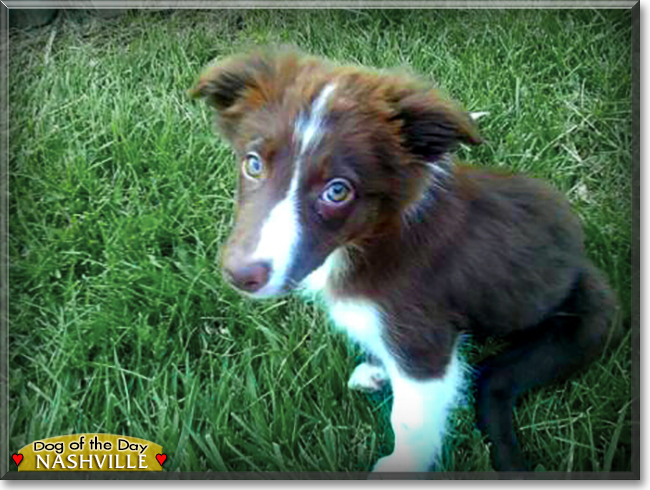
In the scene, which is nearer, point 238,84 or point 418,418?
point 238,84

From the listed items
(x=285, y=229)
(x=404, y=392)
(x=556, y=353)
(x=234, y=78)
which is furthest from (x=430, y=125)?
(x=556, y=353)

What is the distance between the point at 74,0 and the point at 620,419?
225cm

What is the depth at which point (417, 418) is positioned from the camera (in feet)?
8.67

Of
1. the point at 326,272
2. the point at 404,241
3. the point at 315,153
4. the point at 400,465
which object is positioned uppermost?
the point at 315,153

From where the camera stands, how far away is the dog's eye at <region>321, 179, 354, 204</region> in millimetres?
2215

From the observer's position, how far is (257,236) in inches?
85.2

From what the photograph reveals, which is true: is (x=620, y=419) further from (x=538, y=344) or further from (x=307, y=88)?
(x=307, y=88)

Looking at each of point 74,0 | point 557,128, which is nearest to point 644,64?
point 557,128

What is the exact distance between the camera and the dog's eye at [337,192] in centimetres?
221

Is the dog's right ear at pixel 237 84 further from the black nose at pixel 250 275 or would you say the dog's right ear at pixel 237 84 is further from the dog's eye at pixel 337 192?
the black nose at pixel 250 275

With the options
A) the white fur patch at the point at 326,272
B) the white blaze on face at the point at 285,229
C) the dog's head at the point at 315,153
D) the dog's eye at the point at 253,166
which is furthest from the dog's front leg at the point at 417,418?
the dog's eye at the point at 253,166

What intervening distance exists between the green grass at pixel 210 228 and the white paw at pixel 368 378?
3cm

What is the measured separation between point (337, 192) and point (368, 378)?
0.91 metres

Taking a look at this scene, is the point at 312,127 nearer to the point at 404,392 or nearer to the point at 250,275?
the point at 250,275
